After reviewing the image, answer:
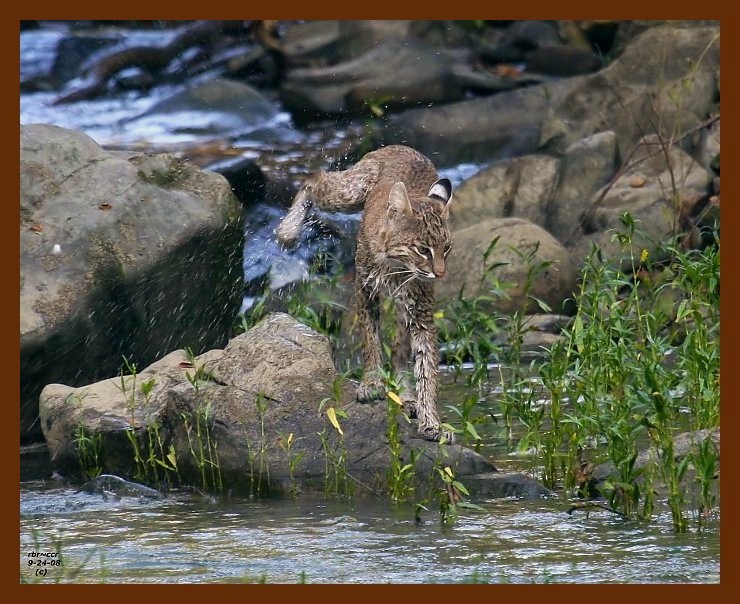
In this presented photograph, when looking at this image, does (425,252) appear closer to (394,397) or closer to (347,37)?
(394,397)

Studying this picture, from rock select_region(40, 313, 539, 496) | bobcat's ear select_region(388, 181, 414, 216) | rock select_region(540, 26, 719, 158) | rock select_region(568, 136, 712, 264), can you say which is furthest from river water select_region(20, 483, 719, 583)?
rock select_region(540, 26, 719, 158)

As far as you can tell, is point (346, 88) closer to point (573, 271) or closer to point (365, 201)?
point (573, 271)

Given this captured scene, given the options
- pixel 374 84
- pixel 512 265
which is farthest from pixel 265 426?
pixel 374 84

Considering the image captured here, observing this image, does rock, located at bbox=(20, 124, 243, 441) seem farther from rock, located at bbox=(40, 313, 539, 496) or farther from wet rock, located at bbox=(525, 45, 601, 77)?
wet rock, located at bbox=(525, 45, 601, 77)

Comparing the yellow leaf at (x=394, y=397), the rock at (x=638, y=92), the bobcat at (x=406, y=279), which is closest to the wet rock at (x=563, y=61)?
the rock at (x=638, y=92)

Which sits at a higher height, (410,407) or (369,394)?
(369,394)

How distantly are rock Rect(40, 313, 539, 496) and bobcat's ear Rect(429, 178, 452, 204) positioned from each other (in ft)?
4.87

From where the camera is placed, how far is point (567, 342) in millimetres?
10680

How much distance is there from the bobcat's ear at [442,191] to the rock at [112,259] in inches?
127

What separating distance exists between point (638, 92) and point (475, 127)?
2.66m

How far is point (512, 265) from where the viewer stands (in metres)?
14.7

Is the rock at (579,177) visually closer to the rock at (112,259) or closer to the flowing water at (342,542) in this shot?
the rock at (112,259)

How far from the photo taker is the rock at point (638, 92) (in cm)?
1923

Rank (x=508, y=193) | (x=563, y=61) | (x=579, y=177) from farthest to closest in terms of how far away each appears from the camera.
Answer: (x=563, y=61) → (x=508, y=193) → (x=579, y=177)
